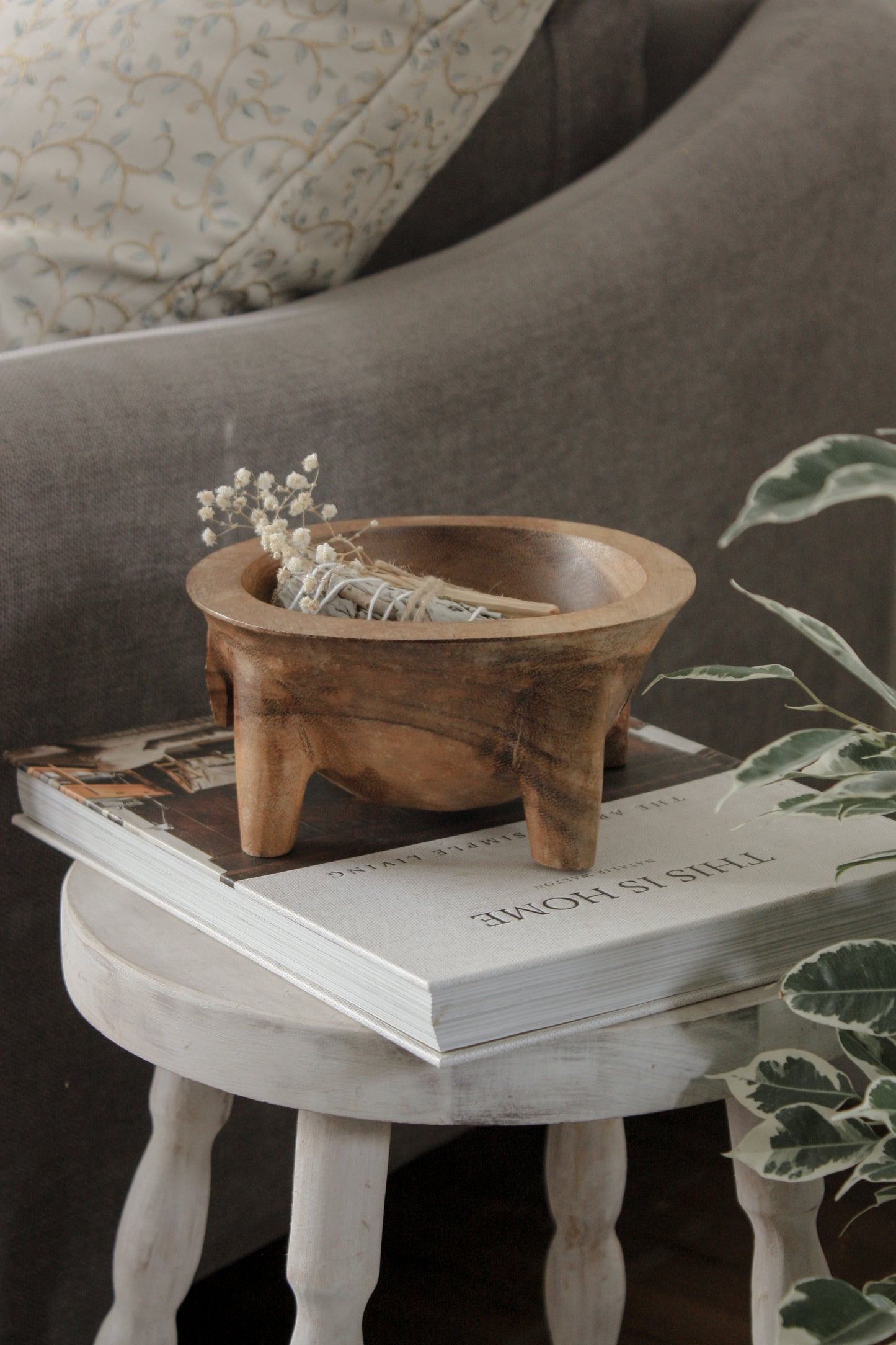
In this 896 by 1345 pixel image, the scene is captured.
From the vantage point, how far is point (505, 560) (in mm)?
626

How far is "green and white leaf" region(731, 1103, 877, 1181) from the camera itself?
1.55ft

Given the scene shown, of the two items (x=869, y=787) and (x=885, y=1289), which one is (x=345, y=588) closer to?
(x=869, y=787)

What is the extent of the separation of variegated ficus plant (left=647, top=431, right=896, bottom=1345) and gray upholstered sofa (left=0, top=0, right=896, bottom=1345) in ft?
1.11

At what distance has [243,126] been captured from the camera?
825 mm

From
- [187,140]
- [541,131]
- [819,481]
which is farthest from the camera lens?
[541,131]

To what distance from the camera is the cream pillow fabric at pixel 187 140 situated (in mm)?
801

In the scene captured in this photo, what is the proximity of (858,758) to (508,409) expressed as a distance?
42 cm

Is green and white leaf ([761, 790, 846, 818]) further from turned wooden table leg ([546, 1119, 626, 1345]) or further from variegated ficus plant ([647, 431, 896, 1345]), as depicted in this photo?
turned wooden table leg ([546, 1119, 626, 1345])

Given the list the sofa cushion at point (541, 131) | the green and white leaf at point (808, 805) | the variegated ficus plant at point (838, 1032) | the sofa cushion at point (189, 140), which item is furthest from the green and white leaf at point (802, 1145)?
the sofa cushion at point (541, 131)

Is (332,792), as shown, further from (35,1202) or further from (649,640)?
(35,1202)

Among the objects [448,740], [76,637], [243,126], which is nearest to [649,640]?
[448,740]

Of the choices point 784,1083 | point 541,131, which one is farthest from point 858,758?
point 541,131

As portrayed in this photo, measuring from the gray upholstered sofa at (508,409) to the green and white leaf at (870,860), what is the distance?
15.6 inches

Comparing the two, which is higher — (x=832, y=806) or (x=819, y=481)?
(x=819, y=481)
